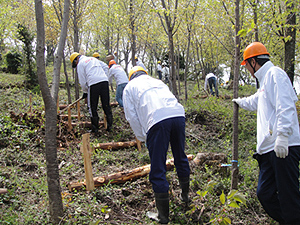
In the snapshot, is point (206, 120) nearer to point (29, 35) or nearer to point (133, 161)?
point (133, 161)

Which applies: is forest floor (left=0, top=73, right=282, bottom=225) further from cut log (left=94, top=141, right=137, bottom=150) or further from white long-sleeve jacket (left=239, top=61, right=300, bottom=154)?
white long-sleeve jacket (left=239, top=61, right=300, bottom=154)

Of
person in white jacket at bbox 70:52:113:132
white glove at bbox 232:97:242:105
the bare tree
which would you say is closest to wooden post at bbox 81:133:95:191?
the bare tree

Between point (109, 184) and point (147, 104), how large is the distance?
170 cm

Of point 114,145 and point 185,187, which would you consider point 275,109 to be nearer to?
point 185,187

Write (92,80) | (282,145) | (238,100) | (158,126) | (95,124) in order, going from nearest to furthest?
1. (282,145)
2. (158,126)
3. (238,100)
4. (92,80)
5. (95,124)

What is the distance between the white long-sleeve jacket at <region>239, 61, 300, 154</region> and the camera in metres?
2.43

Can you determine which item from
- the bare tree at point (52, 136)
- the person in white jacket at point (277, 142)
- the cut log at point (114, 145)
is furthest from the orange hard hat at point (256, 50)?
the cut log at point (114, 145)

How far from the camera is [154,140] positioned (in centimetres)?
302

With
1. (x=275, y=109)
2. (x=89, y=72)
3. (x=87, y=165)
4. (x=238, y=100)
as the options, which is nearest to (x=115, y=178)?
(x=87, y=165)

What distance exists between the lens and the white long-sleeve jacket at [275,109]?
7.98ft

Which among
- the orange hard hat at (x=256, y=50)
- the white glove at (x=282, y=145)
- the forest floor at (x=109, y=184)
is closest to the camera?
the white glove at (x=282, y=145)

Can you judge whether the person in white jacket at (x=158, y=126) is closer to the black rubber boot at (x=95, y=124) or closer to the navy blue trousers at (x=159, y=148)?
the navy blue trousers at (x=159, y=148)

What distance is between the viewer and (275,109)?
2619mm

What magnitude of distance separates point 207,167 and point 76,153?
3068 millimetres
